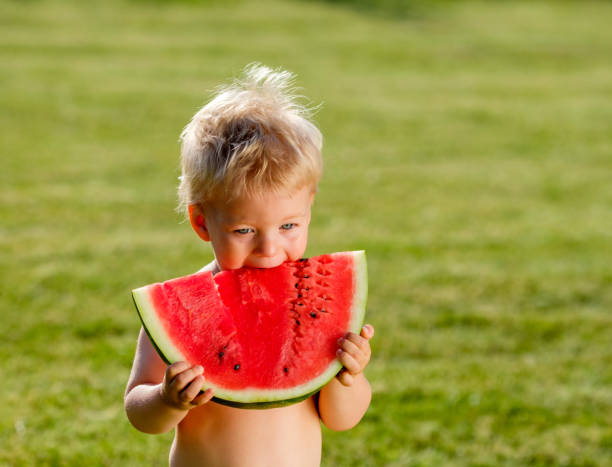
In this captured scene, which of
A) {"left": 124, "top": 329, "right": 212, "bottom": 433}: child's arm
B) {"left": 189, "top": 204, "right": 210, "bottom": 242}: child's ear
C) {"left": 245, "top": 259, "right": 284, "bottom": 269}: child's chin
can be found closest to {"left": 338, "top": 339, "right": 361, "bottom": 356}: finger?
{"left": 245, "top": 259, "right": 284, "bottom": 269}: child's chin

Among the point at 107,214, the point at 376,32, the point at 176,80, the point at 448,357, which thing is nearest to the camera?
the point at 448,357

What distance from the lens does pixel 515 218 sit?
7.24 meters

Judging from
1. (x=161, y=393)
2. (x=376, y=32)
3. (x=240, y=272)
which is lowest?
(x=376, y=32)

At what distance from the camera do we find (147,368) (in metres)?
2.38

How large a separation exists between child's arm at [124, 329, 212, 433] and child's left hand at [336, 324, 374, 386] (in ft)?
1.29

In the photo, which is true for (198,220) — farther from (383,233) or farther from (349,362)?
(383,233)

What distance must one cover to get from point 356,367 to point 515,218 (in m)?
5.34

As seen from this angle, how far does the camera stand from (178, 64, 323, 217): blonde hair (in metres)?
2.18

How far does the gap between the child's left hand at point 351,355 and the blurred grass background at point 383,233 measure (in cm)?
153

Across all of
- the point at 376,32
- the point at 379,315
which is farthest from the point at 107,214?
the point at 376,32

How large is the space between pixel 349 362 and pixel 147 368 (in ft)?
2.03

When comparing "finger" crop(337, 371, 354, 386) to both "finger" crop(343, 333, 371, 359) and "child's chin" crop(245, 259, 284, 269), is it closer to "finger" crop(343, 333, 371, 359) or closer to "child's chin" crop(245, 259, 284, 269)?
"finger" crop(343, 333, 371, 359)

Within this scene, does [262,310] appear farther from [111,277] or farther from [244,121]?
[111,277]

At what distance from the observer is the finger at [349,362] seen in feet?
7.25
